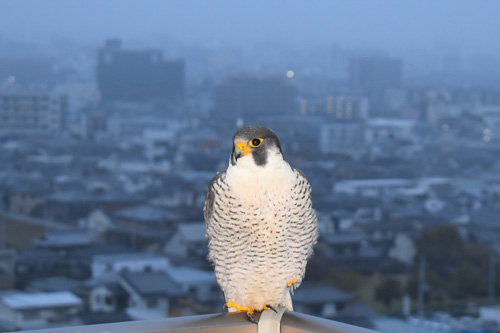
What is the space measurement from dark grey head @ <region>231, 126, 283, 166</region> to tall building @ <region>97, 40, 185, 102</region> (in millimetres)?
10279

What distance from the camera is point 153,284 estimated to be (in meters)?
8.72

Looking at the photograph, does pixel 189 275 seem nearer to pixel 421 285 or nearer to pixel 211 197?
pixel 421 285

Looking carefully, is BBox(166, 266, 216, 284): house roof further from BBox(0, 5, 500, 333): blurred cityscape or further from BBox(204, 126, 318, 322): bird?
BBox(204, 126, 318, 322): bird

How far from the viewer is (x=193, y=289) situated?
339 inches

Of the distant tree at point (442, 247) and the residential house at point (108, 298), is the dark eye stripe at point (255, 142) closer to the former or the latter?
the residential house at point (108, 298)

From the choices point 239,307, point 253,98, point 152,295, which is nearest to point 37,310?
point 152,295

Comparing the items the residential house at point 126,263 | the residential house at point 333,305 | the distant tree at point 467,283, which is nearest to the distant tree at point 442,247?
the distant tree at point 467,283

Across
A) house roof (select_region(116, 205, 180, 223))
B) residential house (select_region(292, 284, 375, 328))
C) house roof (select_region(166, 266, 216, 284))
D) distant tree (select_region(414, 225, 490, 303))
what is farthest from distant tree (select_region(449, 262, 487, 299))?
house roof (select_region(116, 205, 180, 223))

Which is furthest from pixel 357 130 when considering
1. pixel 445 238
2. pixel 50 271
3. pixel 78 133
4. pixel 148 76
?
pixel 50 271

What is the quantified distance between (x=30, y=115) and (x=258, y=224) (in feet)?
35.7

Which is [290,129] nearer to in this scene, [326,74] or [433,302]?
[326,74]

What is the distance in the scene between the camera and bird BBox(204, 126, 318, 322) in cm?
137

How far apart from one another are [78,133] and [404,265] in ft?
16.9

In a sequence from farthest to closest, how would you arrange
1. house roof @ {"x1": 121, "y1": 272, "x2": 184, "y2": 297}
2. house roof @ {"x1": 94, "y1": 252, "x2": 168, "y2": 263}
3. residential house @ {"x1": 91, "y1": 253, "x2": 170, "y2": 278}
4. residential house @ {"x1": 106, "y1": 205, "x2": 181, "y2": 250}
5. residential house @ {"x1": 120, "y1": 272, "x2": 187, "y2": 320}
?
residential house @ {"x1": 106, "y1": 205, "x2": 181, "y2": 250}, house roof @ {"x1": 94, "y1": 252, "x2": 168, "y2": 263}, residential house @ {"x1": 91, "y1": 253, "x2": 170, "y2": 278}, house roof @ {"x1": 121, "y1": 272, "x2": 184, "y2": 297}, residential house @ {"x1": 120, "y1": 272, "x2": 187, "y2": 320}
